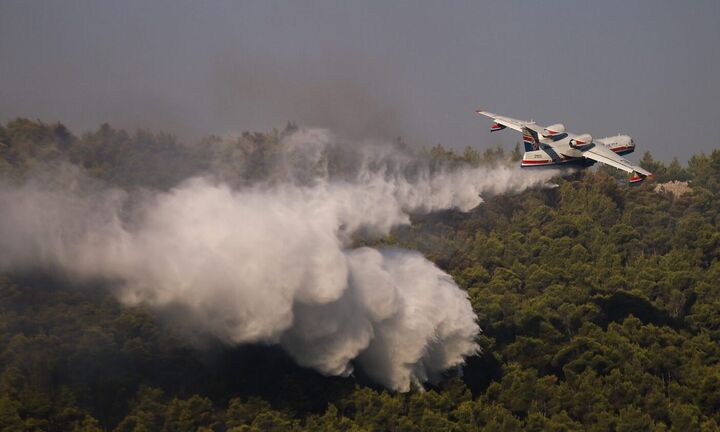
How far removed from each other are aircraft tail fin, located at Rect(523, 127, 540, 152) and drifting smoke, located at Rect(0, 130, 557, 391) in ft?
7.97

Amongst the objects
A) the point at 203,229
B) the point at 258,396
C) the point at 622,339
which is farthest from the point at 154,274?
the point at 622,339

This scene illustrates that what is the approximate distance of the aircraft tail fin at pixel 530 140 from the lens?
276ft

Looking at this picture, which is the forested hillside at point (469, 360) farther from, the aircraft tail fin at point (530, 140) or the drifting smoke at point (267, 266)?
the aircraft tail fin at point (530, 140)

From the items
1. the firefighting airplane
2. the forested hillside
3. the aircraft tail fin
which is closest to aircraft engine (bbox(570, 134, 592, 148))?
the firefighting airplane

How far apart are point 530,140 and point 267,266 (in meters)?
24.9

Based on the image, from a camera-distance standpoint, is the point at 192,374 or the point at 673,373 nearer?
the point at 192,374

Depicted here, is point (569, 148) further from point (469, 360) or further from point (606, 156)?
point (469, 360)

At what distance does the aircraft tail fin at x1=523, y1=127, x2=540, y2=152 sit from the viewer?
8409 cm

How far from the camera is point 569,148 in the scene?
81.3 m

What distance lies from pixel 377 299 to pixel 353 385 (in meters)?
5.38

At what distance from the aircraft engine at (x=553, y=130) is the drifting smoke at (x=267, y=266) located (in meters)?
2.61

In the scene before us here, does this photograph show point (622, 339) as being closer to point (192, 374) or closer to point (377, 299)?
point (377, 299)

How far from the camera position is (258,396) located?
68125mm

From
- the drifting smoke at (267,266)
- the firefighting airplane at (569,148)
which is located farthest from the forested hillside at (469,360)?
the firefighting airplane at (569,148)
